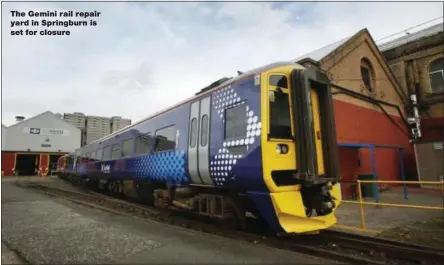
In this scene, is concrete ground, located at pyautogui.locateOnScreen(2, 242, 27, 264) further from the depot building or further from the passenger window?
the depot building

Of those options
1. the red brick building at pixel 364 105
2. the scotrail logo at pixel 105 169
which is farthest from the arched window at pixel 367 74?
the scotrail logo at pixel 105 169

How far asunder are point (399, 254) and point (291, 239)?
5.62 ft

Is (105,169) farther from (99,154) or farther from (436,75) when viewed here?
(436,75)

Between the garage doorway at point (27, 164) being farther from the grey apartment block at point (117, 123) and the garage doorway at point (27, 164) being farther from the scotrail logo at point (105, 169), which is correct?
the scotrail logo at point (105, 169)

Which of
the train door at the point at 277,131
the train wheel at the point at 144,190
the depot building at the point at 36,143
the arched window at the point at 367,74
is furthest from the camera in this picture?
the depot building at the point at 36,143

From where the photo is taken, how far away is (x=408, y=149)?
18.6 meters

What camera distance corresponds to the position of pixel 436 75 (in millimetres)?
18438

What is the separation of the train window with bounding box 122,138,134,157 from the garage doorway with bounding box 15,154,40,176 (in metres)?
38.1

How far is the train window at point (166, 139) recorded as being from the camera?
310 inches

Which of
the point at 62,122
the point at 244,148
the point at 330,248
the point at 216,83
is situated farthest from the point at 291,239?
the point at 62,122

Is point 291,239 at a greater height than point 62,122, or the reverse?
point 62,122

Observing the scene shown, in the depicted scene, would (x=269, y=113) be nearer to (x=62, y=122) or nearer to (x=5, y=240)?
(x=5, y=240)

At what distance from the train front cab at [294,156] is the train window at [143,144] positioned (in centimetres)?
508

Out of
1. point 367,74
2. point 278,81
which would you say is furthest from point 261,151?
point 367,74
